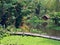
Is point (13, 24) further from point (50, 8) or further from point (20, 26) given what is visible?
point (50, 8)

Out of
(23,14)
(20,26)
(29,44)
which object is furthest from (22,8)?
(29,44)

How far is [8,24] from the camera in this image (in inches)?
583

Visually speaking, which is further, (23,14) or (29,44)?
(23,14)

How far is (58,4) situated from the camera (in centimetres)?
1795

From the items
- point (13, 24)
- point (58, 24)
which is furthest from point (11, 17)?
point (58, 24)

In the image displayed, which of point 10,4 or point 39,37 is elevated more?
point 10,4

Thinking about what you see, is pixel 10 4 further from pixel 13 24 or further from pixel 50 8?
pixel 50 8

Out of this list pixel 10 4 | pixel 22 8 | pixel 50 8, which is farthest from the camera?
pixel 50 8

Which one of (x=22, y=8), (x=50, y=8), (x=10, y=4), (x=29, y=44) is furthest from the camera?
(x=50, y=8)

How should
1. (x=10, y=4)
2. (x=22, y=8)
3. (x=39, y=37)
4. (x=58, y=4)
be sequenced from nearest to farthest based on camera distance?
(x=39, y=37), (x=10, y=4), (x=22, y=8), (x=58, y=4)

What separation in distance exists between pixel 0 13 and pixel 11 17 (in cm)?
83

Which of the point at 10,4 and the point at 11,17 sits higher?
the point at 10,4

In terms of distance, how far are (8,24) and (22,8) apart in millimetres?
1696

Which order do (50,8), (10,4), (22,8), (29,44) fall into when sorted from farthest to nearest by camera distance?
(50,8) < (22,8) < (10,4) < (29,44)
